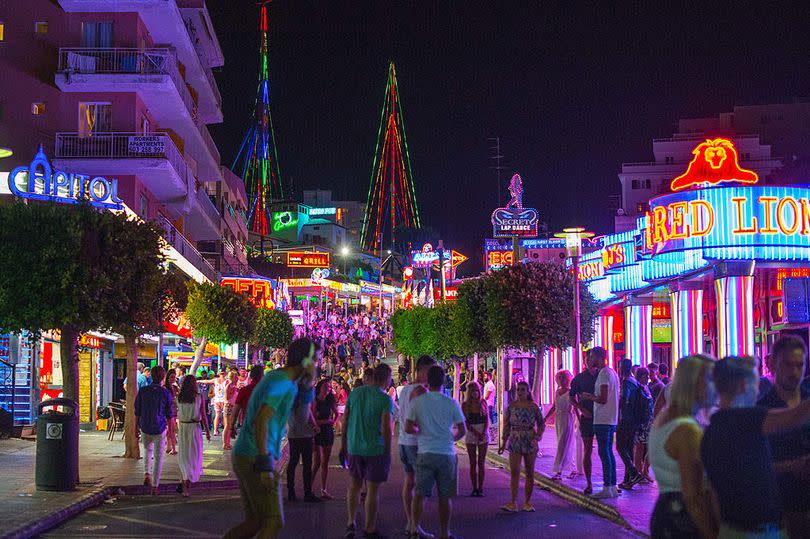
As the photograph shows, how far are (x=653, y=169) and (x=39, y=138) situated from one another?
42.6 meters

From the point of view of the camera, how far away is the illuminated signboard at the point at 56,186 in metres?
24.4

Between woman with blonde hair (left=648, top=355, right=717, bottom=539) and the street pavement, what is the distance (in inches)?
232

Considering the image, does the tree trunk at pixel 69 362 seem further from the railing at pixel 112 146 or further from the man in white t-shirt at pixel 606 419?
the railing at pixel 112 146


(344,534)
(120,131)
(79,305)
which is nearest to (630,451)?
(344,534)

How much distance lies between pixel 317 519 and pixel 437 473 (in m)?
2.60

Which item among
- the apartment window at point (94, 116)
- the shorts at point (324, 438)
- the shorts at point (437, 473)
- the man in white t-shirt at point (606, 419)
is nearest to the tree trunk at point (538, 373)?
the shorts at point (324, 438)

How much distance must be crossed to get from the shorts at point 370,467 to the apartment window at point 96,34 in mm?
28025

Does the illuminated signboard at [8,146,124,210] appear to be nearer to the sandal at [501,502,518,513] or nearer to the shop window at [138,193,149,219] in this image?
the shop window at [138,193,149,219]

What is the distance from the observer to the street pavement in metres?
11.4

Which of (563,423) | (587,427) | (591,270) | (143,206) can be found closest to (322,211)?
(143,206)

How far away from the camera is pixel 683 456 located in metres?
5.19

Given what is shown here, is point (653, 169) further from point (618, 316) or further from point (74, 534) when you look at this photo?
point (74, 534)

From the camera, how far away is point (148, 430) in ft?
48.8

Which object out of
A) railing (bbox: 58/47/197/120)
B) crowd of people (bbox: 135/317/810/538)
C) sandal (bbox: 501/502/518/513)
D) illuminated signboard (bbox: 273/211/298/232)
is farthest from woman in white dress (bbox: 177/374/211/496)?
illuminated signboard (bbox: 273/211/298/232)
